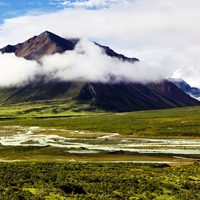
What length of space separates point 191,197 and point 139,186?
6832mm

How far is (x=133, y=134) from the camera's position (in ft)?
335

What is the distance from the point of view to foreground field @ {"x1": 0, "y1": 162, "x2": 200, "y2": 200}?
26.5m

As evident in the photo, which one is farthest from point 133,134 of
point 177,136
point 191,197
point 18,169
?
point 191,197

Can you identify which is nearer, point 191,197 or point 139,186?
point 191,197

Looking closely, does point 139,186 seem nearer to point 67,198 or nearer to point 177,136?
point 67,198

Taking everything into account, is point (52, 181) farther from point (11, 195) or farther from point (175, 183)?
point (175, 183)

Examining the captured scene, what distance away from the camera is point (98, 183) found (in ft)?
102

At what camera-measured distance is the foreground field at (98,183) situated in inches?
1041

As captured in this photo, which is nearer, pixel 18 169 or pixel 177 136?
pixel 18 169

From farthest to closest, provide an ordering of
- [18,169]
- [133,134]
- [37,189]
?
[133,134]
[18,169]
[37,189]

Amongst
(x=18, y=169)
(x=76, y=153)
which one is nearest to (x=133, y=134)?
(x=76, y=153)

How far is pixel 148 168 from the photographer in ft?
137

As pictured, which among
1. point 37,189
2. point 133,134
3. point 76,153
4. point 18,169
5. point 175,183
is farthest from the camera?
point 133,134

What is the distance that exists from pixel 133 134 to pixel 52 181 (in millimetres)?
73603
